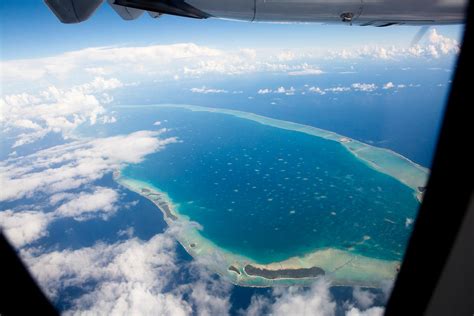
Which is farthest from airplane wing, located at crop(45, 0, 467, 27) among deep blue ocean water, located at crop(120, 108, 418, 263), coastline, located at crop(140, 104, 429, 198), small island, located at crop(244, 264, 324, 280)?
coastline, located at crop(140, 104, 429, 198)

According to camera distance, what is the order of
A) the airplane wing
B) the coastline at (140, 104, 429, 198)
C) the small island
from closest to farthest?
the airplane wing → the small island → the coastline at (140, 104, 429, 198)

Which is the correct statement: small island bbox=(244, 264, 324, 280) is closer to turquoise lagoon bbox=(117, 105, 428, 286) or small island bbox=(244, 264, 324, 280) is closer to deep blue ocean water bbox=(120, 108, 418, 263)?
turquoise lagoon bbox=(117, 105, 428, 286)

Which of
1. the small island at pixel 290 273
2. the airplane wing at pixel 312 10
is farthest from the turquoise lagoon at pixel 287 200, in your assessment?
the airplane wing at pixel 312 10

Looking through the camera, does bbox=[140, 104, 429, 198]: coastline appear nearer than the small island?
No

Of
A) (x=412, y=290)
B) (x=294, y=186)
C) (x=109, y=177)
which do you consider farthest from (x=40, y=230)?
(x=412, y=290)

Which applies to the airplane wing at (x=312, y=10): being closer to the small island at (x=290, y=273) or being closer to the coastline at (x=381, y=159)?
the small island at (x=290, y=273)

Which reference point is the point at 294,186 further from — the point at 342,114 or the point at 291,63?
the point at 291,63

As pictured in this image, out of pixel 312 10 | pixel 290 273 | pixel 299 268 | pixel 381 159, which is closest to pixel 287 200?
pixel 299 268
